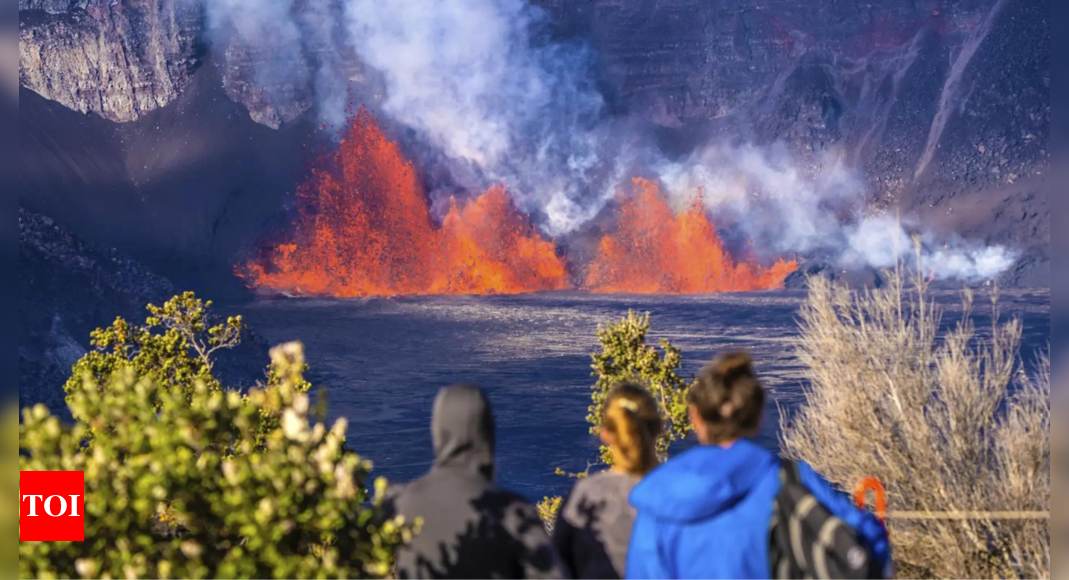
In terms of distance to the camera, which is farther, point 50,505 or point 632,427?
point 50,505

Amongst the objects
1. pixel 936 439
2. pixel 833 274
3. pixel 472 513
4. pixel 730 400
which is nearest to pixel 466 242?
pixel 833 274

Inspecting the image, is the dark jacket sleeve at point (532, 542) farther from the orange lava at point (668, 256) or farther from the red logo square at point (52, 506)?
the orange lava at point (668, 256)

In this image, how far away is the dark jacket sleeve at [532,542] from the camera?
11.1ft

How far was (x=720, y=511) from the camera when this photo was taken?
10.7 ft

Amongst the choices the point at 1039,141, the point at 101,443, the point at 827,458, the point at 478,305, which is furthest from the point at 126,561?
the point at 1039,141

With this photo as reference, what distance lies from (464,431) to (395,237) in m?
64.0

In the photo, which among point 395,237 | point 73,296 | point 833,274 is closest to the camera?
point 73,296

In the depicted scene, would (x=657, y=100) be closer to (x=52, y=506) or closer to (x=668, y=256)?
(x=668, y=256)

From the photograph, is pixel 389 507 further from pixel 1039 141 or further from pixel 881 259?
pixel 1039 141

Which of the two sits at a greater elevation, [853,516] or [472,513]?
[472,513]

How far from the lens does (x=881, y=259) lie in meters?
59.9

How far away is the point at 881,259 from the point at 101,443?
59.8 meters

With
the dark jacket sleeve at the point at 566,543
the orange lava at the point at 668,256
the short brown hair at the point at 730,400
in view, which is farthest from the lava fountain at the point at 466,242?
the short brown hair at the point at 730,400

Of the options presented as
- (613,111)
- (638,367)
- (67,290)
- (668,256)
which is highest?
(613,111)
